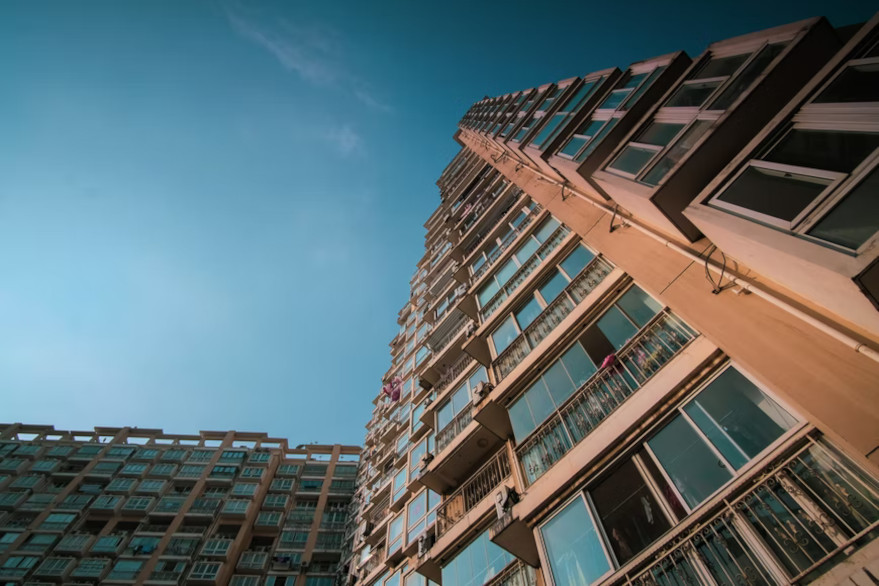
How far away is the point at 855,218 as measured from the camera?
3922 millimetres

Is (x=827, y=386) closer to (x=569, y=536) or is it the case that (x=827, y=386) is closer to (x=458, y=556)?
(x=569, y=536)

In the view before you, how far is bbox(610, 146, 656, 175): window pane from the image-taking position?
752cm

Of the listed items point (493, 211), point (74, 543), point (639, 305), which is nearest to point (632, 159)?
point (639, 305)

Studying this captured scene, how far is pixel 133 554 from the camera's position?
3353 cm

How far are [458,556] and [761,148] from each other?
10354mm

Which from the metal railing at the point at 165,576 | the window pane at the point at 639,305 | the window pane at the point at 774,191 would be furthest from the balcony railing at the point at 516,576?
the metal railing at the point at 165,576

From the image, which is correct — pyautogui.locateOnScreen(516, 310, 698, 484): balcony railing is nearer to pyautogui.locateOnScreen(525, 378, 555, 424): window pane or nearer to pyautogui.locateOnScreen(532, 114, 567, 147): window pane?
pyautogui.locateOnScreen(525, 378, 555, 424): window pane

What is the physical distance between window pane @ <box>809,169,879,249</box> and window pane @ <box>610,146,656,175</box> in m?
3.44

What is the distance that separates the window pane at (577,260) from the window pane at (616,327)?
84.1 inches

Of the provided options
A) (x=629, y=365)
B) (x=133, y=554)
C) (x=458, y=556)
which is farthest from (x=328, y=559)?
(x=629, y=365)

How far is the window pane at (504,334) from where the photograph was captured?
12.1 meters

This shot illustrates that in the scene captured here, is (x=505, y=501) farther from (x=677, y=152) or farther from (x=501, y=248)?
(x=501, y=248)

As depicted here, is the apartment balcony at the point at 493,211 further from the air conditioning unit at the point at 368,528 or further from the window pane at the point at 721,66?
the air conditioning unit at the point at 368,528

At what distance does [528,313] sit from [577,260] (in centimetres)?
207
